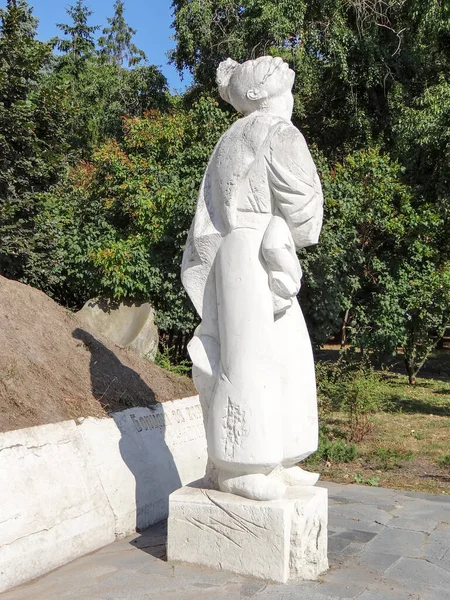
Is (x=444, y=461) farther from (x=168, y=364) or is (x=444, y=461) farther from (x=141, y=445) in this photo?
(x=168, y=364)

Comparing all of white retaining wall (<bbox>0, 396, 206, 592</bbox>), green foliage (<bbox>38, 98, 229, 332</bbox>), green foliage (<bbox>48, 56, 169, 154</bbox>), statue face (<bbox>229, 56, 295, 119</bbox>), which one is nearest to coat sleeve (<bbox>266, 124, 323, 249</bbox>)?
statue face (<bbox>229, 56, 295, 119</bbox>)

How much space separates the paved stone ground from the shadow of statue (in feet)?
0.58

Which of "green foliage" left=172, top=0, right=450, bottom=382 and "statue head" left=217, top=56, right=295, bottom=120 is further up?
"green foliage" left=172, top=0, right=450, bottom=382

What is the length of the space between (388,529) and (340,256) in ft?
23.2

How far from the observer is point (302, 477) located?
3717 millimetres

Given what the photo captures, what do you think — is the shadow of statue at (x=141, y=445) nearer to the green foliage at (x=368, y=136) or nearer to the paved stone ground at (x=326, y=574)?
the paved stone ground at (x=326, y=574)

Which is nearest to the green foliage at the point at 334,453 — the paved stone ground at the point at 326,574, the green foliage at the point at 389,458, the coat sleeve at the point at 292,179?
the green foliage at the point at 389,458

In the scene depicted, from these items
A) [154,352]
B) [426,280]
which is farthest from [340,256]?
[154,352]

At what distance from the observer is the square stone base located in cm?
328

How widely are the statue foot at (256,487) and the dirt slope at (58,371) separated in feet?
5.74

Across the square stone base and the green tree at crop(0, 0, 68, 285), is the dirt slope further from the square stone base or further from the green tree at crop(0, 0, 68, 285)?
the green tree at crop(0, 0, 68, 285)

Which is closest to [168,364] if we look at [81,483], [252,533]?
Result: [81,483]

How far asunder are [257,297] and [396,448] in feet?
17.1

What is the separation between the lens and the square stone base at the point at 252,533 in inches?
129
